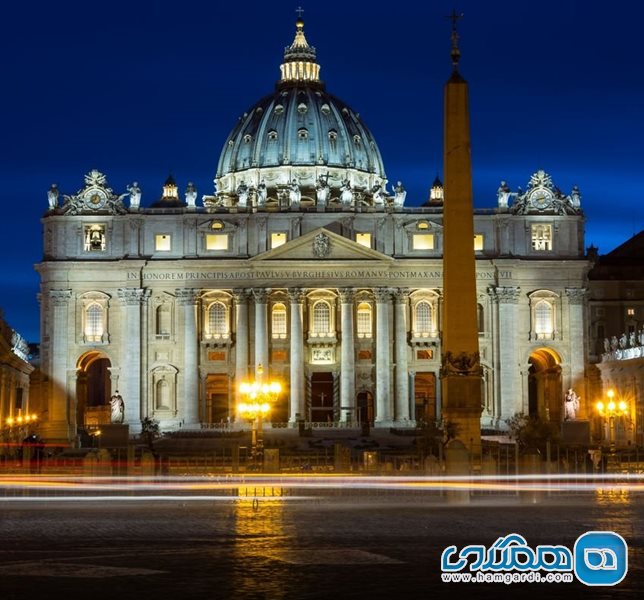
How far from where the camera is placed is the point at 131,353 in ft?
356

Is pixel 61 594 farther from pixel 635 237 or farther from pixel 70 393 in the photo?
pixel 635 237

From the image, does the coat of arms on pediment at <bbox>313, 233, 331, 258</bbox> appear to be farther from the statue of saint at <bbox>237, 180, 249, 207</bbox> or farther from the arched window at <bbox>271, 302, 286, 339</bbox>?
the statue of saint at <bbox>237, 180, 249, 207</bbox>

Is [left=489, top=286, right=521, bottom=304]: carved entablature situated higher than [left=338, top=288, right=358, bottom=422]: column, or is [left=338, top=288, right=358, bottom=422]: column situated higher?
[left=489, top=286, right=521, bottom=304]: carved entablature

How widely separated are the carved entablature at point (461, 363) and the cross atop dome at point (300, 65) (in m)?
110

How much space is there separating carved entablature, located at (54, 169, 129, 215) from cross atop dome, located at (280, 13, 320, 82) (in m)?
42.3

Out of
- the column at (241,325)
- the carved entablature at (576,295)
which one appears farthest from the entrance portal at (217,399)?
the carved entablature at (576,295)

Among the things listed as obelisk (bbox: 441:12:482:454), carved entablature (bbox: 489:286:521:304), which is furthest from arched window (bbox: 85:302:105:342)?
obelisk (bbox: 441:12:482:454)

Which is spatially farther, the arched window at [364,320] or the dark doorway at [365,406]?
the dark doorway at [365,406]

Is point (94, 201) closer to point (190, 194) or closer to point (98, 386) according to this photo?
point (190, 194)

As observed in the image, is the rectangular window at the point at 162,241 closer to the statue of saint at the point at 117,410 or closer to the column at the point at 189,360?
the column at the point at 189,360

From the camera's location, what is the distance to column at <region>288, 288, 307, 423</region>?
356 feet

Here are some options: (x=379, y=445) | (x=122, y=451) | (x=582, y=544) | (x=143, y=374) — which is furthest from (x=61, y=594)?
(x=143, y=374)

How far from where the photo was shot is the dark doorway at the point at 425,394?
368ft

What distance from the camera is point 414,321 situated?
110m
